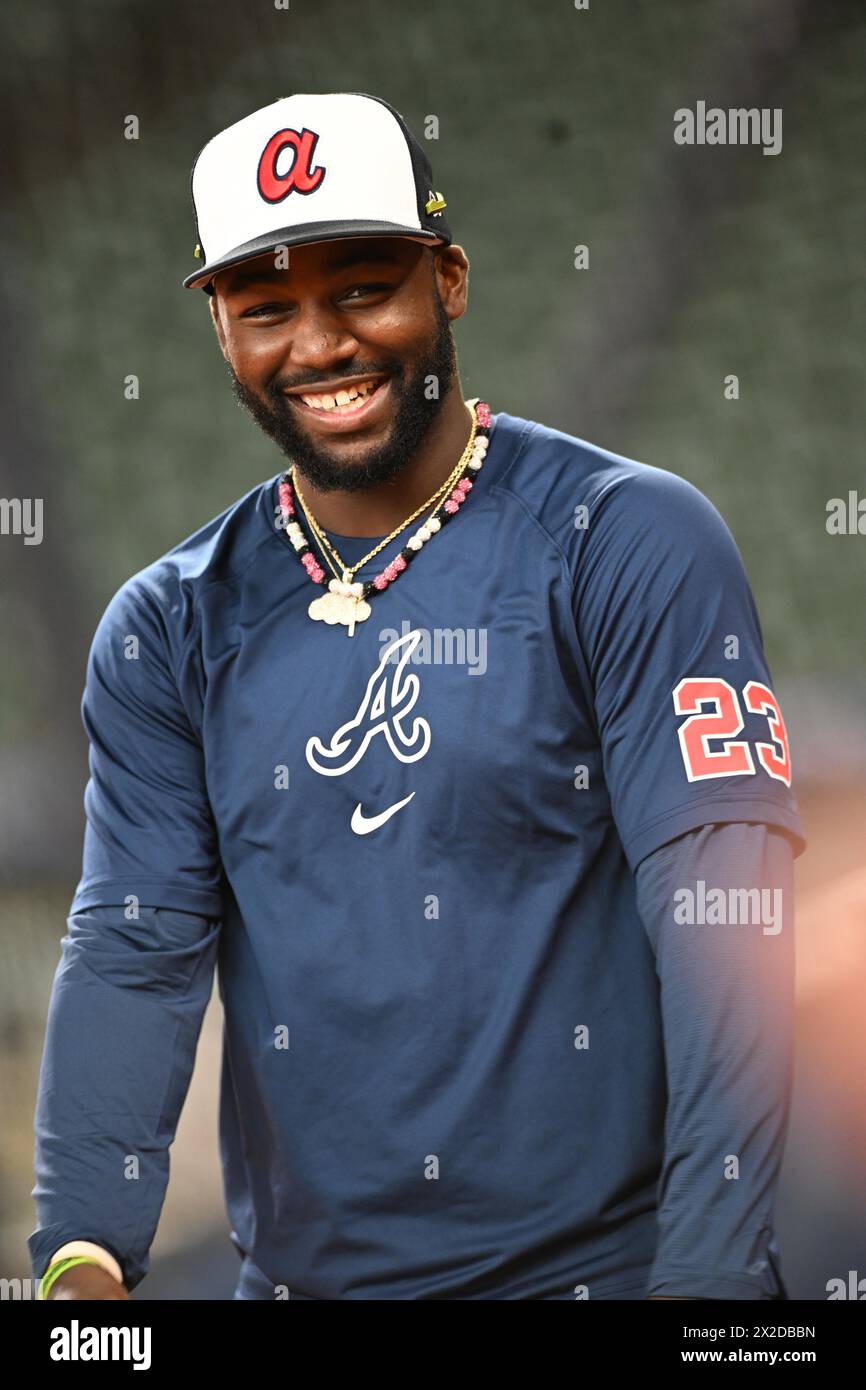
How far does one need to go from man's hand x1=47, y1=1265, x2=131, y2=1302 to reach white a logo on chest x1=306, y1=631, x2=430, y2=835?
38 centimetres

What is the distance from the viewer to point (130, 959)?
1.35 metres

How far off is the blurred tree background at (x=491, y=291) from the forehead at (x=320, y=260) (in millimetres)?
1253

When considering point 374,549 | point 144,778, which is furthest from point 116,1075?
point 374,549

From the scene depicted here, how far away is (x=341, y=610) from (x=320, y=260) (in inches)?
10.9

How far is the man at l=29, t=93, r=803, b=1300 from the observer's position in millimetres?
1226

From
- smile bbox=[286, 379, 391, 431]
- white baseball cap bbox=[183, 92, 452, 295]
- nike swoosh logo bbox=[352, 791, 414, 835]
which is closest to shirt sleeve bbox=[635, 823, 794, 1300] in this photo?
nike swoosh logo bbox=[352, 791, 414, 835]

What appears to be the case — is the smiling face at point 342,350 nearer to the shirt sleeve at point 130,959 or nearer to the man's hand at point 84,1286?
the shirt sleeve at point 130,959

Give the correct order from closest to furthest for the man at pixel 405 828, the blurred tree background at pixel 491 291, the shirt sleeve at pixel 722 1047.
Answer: the shirt sleeve at pixel 722 1047, the man at pixel 405 828, the blurred tree background at pixel 491 291

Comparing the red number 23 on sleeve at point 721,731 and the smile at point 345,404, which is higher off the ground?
the smile at point 345,404

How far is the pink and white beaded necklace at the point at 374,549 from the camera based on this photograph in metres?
1.39

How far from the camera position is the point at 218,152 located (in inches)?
55.2

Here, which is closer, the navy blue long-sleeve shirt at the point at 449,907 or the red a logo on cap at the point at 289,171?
the navy blue long-sleeve shirt at the point at 449,907

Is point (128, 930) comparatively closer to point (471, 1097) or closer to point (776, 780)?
point (471, 1097)

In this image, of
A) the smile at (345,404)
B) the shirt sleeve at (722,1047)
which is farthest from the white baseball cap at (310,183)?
the shirt sleeve at (722,1047)
